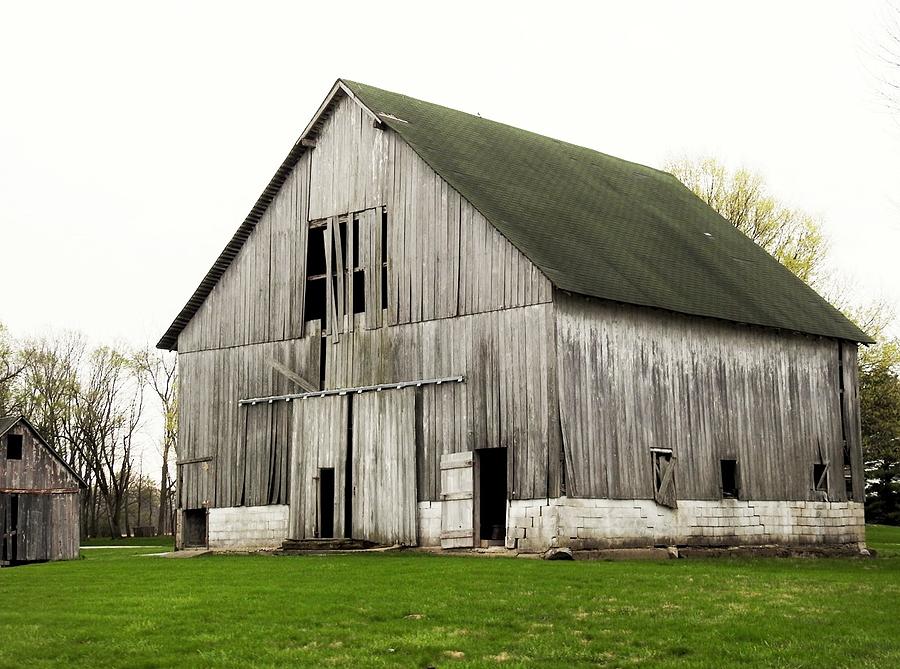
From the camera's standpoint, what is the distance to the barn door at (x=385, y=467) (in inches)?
1200

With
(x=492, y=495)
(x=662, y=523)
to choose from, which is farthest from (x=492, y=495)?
(x=662, y=523)

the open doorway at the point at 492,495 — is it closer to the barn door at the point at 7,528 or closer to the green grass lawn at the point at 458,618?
the green grass lawn at the point at 458,618

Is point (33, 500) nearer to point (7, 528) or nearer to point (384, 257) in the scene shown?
point (7, 528)

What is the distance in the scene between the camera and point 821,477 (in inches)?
1410

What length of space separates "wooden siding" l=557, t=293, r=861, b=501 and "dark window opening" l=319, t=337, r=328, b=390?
7.46 meters

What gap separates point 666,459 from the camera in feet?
101

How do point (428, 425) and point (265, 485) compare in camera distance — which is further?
point (265, 485)

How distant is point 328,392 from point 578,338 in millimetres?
7331

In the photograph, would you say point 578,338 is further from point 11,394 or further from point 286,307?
point 11,394

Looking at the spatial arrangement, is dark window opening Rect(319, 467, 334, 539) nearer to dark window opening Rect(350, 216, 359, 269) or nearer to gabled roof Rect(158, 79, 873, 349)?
dark window opening Rect(350, 216, 359, 269)

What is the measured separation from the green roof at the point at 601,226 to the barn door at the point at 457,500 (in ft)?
16.7

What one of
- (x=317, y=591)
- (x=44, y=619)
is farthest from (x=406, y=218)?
(x=44, y=619)

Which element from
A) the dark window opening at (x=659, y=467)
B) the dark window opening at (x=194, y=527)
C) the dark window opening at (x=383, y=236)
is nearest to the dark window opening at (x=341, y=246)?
the dark window opening at (x=383, y=236)

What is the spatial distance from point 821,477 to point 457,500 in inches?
484
